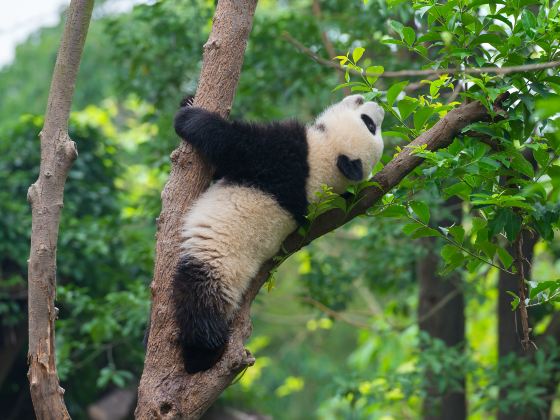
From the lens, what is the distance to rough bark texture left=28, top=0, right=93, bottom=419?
2631mm

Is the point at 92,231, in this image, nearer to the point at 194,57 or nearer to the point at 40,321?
the point at 194,57

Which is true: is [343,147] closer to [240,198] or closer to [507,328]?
[240,198]

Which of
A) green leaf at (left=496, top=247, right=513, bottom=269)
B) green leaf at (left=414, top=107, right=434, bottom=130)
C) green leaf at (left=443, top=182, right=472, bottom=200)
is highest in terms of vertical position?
green leaf at (left=414, top=107, right=434, bottom=130)

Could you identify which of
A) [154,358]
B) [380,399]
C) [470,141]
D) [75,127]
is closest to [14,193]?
[75,127]

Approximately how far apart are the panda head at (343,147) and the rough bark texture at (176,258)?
529 mm

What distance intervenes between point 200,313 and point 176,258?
25 centimetres

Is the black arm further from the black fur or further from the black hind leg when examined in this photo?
the black hind leg

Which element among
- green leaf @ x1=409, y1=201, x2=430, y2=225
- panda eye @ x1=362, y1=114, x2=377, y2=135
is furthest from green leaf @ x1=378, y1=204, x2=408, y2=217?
panda eye @ x1=362, y1=114, x2=377, y2=135

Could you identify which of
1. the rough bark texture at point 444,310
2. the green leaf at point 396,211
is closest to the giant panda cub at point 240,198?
the green leaf at point 396,211

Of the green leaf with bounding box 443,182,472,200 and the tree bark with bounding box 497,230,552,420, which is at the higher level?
the green leaf with bounding box 443,182,472,200

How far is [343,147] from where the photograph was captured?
342 cm

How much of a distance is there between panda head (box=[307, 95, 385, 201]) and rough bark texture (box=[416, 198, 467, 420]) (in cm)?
211

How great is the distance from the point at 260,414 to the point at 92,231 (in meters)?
2.66

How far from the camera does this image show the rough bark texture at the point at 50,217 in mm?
2631
